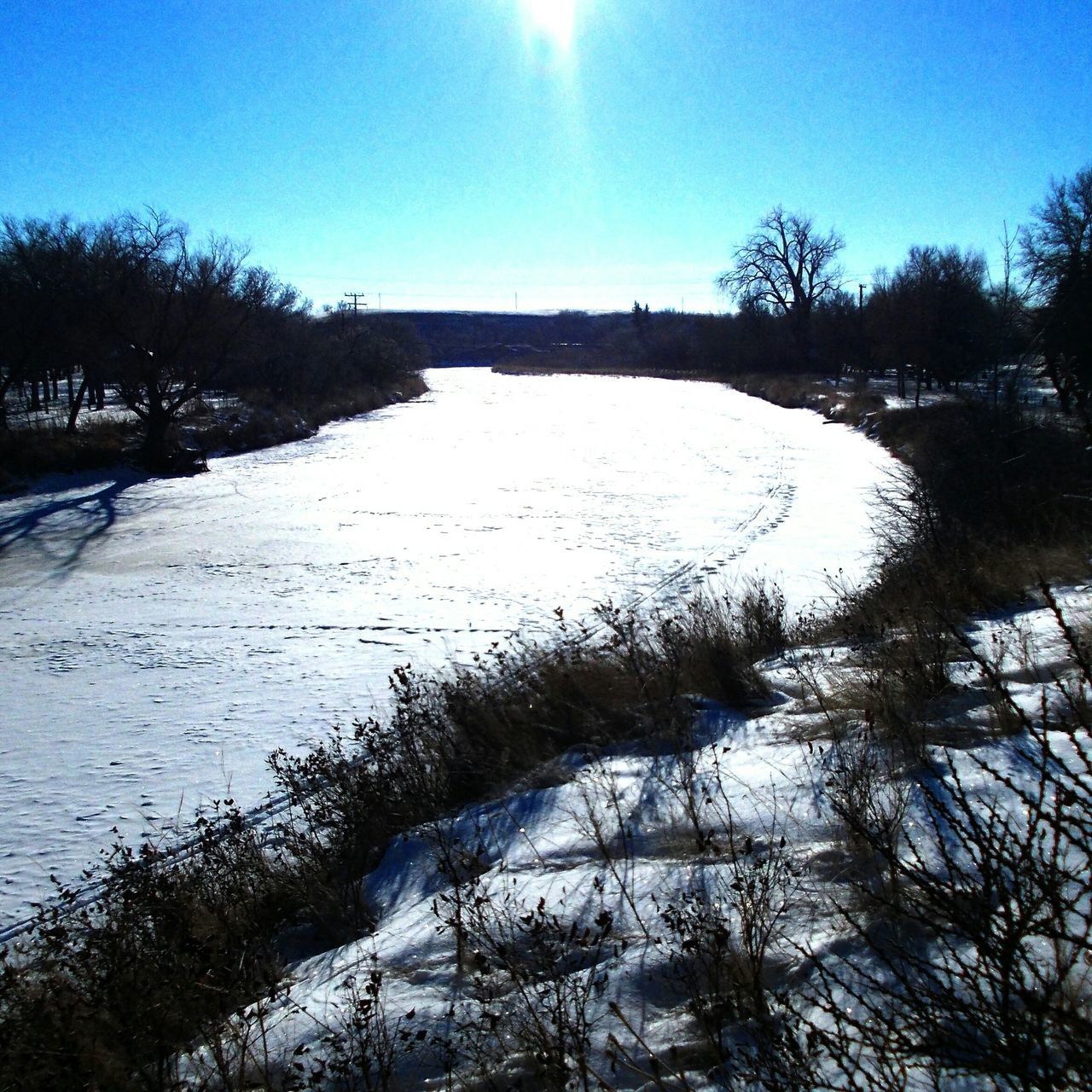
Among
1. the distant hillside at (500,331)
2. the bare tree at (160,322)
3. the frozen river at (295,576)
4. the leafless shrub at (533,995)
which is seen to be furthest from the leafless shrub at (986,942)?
the distant hillside at (500,331)

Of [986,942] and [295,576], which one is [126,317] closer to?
[295,576]

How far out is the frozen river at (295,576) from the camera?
7.46 m

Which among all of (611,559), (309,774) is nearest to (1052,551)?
(611,559)

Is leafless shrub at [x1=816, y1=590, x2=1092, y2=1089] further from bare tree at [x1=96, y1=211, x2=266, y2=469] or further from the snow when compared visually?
bare tree at [x1=96, y1=211, x2=266, y2=469]

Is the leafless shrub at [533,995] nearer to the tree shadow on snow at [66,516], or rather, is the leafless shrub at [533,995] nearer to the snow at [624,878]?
the snow at [624,878]

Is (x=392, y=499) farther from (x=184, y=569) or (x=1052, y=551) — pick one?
(x=1052, y=551)

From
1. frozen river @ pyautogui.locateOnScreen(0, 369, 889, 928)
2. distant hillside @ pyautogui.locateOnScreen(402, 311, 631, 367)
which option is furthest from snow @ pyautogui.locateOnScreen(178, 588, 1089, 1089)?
distant hillside @ pyautogui.locateOnScreen(402, 311, 631, 367)

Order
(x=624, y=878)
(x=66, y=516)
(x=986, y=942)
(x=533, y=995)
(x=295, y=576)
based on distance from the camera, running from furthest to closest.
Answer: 1. (x=66, y=516)
2. (x=295, y=576)
3. (x=624, y=878)
4. (x=533, y=995)
5. (x=986, y=942)

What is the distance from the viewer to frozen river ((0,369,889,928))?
24.5 ft

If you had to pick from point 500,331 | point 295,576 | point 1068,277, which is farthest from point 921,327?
point 500,331

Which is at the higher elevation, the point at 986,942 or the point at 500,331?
the point at 500,331

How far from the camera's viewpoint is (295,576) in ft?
46.5

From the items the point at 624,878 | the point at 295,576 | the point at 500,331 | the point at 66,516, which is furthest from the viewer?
the point at 500,331

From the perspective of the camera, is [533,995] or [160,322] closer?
[533,995]
